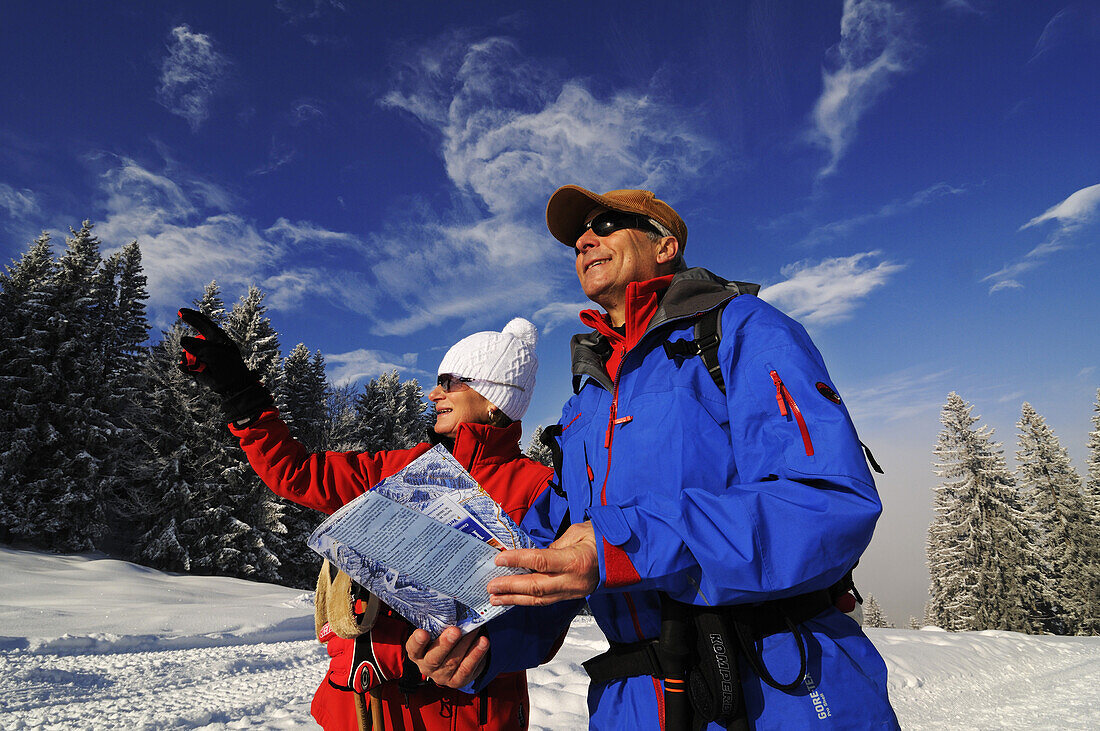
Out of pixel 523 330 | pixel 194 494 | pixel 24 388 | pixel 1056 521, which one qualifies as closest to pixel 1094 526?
pixel 1056 521

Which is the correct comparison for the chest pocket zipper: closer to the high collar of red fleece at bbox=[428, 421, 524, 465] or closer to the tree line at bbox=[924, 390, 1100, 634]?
the high collar of red fleece at bbox=[428, 421, 524, 465]

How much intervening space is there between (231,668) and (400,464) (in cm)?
528

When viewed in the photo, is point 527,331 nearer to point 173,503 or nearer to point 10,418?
point 173,503

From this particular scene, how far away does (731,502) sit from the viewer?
122 cm

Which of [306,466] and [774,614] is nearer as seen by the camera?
[774,614]

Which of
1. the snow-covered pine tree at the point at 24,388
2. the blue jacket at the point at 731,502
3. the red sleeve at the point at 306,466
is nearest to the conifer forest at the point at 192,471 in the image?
the snow-covered pine tree at the point at 24,388

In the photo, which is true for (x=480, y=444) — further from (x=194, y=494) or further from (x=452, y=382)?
(x=194, y=494)

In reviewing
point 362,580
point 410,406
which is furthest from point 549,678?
point 410,406

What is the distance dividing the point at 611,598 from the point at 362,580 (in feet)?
2.87

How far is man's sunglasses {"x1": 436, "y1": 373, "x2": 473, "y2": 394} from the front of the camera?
11.1 feet

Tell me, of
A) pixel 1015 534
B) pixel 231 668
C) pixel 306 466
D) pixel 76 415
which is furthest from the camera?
pixel 1015 534

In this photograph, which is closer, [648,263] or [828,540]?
[828,540]

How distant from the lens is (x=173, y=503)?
2233cm

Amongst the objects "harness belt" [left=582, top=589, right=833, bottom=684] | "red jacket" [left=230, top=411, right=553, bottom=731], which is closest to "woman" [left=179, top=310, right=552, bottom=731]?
"red jacket" [left=230, top=411, right=553, bottom=731]
